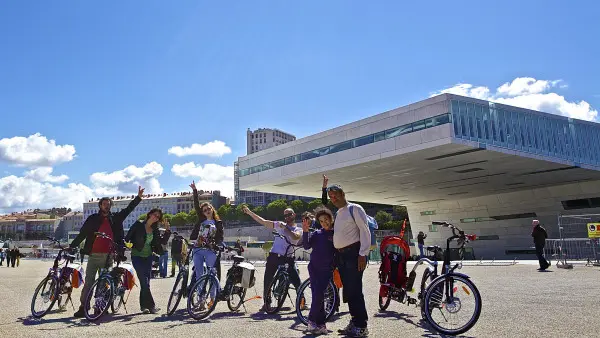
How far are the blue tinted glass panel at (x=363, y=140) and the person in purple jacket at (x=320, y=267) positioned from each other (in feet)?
107

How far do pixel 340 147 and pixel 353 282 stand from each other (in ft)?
116

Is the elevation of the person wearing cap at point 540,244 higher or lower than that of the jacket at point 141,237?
lower

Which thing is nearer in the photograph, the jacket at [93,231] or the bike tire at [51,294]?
the bike tire at [51,294]

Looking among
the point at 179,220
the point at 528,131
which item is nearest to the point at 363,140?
the point at 528,131

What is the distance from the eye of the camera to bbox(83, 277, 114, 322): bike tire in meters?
6.25

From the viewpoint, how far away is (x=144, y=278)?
7285 millimetres

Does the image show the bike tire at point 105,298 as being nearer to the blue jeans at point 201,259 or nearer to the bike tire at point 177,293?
the bike tire at point 177,293

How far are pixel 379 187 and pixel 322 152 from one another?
10.5 meters

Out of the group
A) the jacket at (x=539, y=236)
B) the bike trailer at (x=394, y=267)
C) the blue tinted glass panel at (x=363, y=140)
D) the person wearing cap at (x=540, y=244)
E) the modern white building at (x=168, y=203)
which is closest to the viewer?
the bike trailer at (x=394, y=267)

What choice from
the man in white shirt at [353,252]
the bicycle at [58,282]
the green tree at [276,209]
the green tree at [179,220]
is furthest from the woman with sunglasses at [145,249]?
the green tree at [179,220]

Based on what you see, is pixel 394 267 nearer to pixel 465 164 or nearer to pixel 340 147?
pixel 465 164

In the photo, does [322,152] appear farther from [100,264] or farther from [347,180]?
[100,264]

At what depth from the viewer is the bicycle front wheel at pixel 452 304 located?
15.9 ft

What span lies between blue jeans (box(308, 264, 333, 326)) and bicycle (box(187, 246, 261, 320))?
1784 mm
